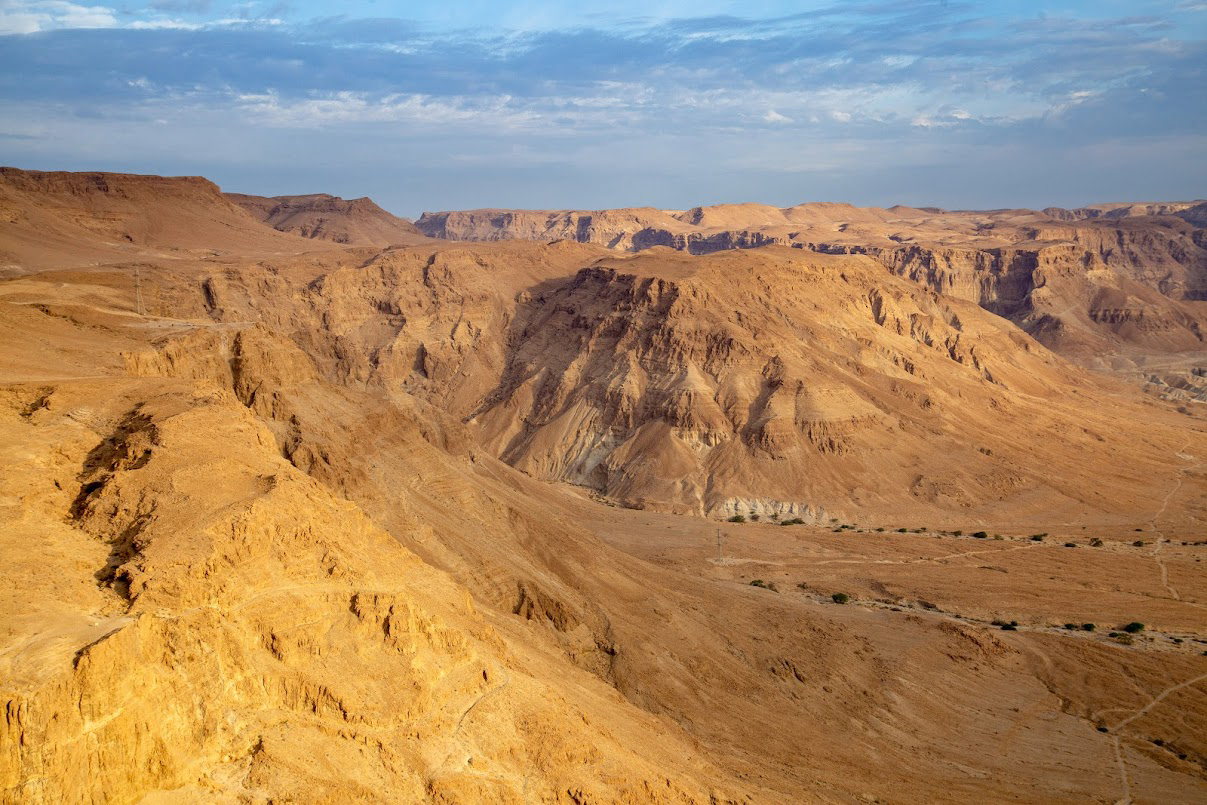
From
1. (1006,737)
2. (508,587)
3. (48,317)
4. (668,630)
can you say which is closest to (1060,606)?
(1006,737)

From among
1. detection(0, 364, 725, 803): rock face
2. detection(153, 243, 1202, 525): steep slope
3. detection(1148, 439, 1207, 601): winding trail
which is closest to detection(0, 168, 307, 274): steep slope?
detection(153, 243, 1202, 525): steep slope

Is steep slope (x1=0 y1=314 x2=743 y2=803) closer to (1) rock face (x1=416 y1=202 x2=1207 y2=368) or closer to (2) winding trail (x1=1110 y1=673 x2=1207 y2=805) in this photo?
(2) winding trail (x1=1110 y1=673 x2=1207 y2=805)

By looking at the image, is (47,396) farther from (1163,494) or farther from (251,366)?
(1163,494)

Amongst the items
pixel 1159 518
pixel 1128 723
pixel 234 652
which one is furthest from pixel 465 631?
pixel 1159 518

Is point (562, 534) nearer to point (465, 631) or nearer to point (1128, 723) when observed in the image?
point (465, 631)

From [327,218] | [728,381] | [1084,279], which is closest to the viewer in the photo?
[728,381]

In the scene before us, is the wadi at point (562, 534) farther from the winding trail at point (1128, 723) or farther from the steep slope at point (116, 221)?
the steep slope at point (116, 221)

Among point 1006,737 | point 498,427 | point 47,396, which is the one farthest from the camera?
point 498,427
